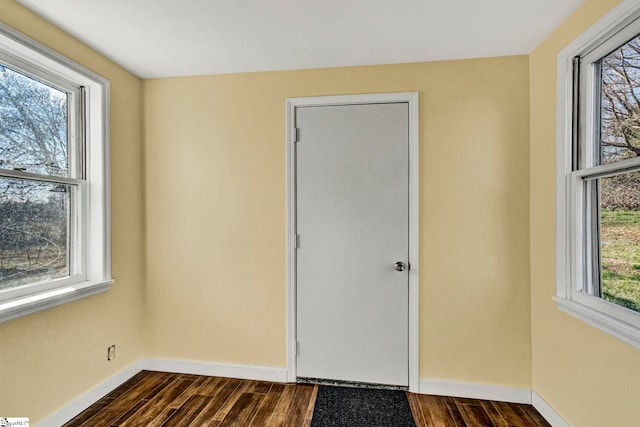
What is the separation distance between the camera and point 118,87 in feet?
7.87

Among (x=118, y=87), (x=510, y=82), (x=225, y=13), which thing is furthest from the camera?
(x=118, y=87)

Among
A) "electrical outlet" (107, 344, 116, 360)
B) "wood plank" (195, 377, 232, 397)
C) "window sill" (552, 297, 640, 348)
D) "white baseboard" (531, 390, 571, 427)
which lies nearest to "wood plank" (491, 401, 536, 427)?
"white baseboard" (531, 390, 571, 427)

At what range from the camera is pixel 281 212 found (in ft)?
8.11

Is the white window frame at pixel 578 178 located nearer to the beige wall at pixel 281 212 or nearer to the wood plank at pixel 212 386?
the beige wall at pixel 281 212

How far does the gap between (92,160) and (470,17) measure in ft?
8.61

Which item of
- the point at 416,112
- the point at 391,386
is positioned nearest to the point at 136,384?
the point at 391,386

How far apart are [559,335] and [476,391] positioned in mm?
713

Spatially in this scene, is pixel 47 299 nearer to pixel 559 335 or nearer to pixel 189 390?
pixel 189 390

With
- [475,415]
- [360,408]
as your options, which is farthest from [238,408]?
[475,415]

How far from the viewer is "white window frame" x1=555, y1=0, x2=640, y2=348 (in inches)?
61.9

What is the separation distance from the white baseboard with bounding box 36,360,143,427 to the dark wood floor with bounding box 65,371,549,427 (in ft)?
0.12

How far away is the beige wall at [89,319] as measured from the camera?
5.60 ft

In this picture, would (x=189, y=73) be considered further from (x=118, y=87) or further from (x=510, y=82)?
(x=510, y=82)

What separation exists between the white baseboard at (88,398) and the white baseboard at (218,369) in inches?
6.3
